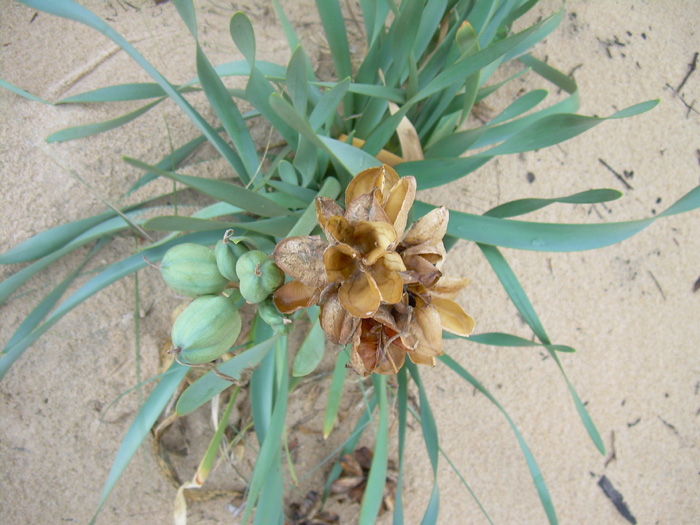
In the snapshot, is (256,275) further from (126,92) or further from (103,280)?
(126,92)

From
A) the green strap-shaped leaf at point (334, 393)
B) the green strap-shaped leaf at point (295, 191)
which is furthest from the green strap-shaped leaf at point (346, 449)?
the green strap-shaped leaf at point (295, 191)

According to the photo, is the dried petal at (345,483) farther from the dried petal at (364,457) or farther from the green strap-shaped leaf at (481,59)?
the green strap-shaped leaf at (481,59)

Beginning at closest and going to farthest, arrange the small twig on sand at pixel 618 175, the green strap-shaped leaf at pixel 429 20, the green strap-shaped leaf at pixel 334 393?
the green strap-shaped leaf at pixel 429 20, the green strap-shaped leaf at pixel 334 393, the small twig on sand at pixel 618 175

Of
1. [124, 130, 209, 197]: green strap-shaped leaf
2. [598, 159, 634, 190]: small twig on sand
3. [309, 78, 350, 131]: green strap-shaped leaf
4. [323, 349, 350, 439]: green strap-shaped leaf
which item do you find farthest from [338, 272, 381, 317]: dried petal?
[598, 159, 634, 190]: small twig on sand

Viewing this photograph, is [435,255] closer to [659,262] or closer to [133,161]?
[133,161]

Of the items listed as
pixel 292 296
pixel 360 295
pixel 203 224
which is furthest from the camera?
pixel 203 224

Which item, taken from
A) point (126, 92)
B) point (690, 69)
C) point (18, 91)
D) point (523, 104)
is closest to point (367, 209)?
point (523, 104)

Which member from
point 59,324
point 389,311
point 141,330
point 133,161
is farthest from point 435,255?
point 59,324
